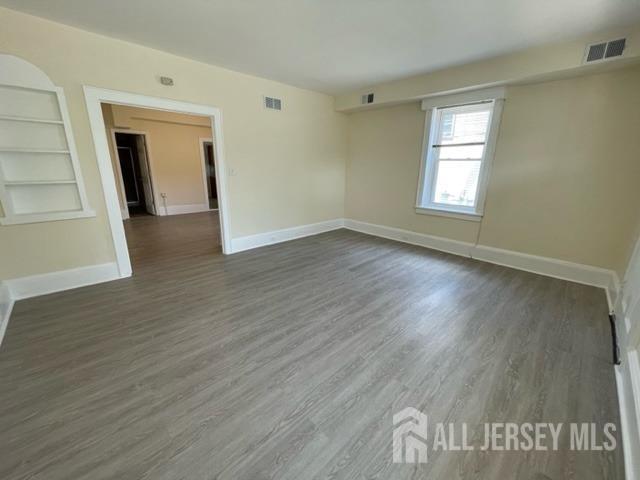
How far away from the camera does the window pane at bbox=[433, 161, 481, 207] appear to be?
4047mm

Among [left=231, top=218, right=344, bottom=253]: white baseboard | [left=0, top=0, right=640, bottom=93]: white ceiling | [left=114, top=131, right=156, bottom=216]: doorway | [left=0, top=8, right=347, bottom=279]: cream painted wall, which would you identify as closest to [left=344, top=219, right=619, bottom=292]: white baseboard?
[left=231, top=218, right=344, bottom=253]: white baseboard

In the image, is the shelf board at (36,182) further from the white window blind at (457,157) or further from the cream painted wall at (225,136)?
the white window blind at (457,157)

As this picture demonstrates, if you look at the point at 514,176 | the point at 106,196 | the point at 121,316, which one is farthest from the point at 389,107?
the point at 121,316

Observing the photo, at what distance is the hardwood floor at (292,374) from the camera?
1.29 m

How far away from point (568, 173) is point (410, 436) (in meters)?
3.63

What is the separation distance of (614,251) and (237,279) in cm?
446

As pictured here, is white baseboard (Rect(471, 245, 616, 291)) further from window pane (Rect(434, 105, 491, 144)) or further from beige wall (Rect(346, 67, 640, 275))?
window pane (Rect(434, 105, 491, 144))

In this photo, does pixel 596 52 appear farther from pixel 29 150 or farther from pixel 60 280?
pixel 60 280

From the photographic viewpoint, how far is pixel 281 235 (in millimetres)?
4973

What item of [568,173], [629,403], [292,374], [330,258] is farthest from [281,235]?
[629,403]

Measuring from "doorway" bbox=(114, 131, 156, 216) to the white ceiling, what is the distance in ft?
16.2

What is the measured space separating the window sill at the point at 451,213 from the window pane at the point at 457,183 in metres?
0.17

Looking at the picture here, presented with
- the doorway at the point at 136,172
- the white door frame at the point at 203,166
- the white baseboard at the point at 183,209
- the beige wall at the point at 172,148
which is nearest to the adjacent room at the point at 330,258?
the white baseboard at the point at 183,209

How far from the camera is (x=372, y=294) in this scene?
2.96 m
